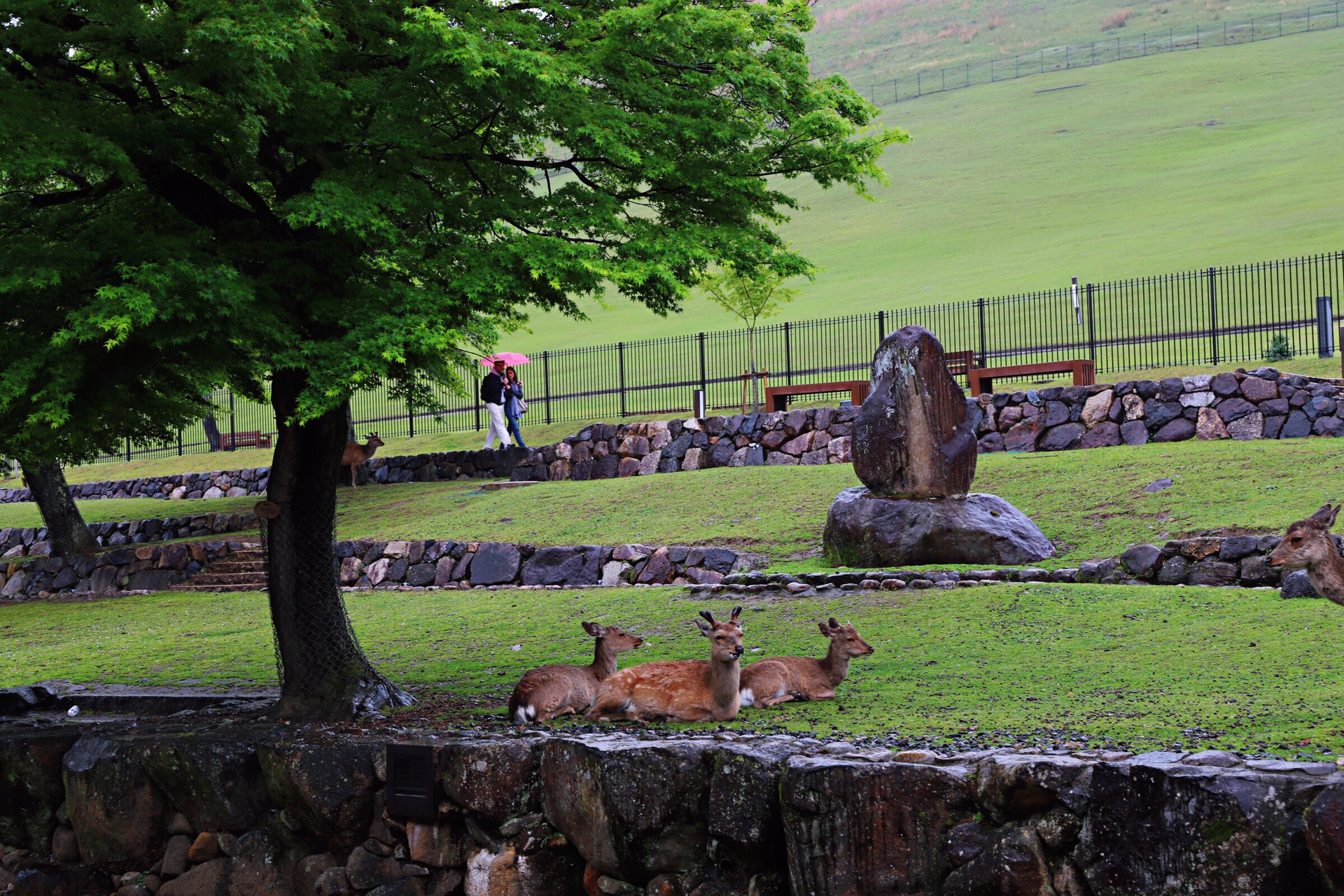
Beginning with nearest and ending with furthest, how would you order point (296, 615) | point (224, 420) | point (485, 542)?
1. point (296, 615)
2. point (485, 542)
3. point (224, 420)

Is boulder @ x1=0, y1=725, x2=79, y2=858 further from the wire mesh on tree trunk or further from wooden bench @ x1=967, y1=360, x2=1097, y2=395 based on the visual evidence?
wooden bench @ x1=967, y1=360, x2=1097, y2=395

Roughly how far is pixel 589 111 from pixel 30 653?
445 inches

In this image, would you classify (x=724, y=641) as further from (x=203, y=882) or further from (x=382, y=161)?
(x=382, y=161)

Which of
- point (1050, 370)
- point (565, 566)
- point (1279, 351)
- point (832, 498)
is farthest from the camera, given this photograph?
point (1279, 351)

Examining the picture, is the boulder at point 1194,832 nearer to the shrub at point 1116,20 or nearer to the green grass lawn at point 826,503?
the green grass lawn at point 826,503

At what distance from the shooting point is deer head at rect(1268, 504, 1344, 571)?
6742 mm

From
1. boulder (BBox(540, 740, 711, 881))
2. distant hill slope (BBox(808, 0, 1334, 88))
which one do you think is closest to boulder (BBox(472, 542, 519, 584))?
boulder (BBox(540, 740, 711, 881))

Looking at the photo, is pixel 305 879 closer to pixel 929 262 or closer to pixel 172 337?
pixel 172 337

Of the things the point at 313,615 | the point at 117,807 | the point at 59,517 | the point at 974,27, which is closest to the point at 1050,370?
the point at 313,615

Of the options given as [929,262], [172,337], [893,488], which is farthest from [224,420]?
[172,337]

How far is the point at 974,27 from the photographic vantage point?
127 meters

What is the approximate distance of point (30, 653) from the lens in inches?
613

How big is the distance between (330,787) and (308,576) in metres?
2.36

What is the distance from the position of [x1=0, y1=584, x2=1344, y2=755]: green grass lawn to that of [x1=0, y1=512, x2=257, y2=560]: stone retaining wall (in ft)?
21.9
